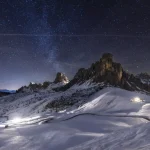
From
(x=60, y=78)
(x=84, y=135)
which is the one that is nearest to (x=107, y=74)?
(x=60, y=78)

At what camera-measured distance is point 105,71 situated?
7894 cm

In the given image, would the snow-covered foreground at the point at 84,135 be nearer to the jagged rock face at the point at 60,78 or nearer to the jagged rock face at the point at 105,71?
the jagged rock face at the point at 105,71

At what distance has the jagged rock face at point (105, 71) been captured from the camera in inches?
2980

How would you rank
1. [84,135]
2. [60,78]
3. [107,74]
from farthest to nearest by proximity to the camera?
[60,78] < [107,74] < [84,135]

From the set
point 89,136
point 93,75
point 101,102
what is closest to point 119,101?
point 101,102

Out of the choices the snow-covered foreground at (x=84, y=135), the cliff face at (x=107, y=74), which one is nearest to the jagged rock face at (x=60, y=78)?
the cliff face at (x=107, y=74)

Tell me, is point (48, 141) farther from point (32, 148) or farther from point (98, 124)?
point (98, 124)

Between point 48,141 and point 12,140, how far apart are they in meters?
1.87

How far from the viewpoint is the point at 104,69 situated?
80.1 m

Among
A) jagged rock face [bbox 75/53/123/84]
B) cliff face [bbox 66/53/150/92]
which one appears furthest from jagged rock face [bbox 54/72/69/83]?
jagged rock face [bbox 75/53/123/84]

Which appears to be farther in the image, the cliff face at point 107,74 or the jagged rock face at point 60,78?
the jagged rock face at point 60,78

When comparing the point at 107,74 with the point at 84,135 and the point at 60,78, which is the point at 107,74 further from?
the point at 84,135

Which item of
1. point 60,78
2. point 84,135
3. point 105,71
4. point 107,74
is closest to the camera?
point 84,135

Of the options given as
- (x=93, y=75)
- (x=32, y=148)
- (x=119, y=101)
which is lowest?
(x=32, y=148)
